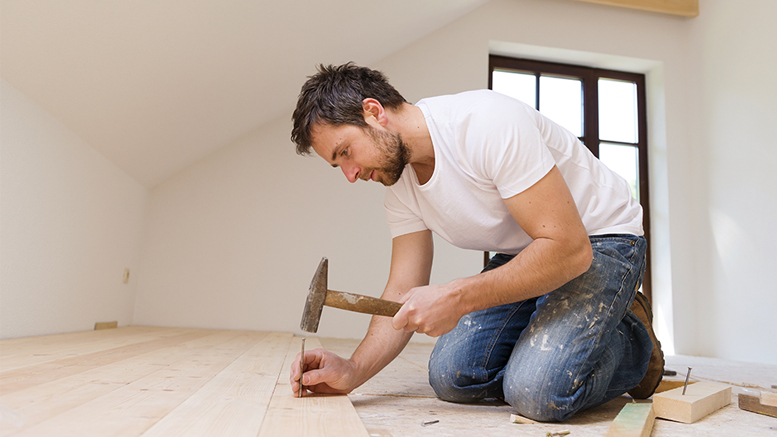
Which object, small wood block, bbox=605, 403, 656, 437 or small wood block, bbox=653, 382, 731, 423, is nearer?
small wood block, bbox=605, 403, 656, 437

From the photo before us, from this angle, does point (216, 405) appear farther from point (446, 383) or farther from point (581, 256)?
point (581, 256)

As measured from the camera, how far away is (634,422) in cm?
108

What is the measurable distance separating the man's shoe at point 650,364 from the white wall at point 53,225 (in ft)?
7.42

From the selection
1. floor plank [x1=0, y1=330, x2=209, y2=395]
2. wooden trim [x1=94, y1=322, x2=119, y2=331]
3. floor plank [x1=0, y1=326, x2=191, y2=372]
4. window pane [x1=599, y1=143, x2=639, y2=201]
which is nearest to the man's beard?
floor plank [x1=0, y1=330, x2=209, y2=395]

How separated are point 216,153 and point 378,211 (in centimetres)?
129

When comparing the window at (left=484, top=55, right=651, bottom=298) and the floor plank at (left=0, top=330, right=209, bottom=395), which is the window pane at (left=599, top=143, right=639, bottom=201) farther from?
the floor plank at (left=0, top=330, right=209, bottom=395)

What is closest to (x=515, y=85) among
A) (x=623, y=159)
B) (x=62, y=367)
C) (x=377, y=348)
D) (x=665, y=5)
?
(x=623, y=159)

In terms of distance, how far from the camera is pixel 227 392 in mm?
1219

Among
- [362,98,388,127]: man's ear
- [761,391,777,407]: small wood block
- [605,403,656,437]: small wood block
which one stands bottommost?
[605,403,656,437]: small wood block

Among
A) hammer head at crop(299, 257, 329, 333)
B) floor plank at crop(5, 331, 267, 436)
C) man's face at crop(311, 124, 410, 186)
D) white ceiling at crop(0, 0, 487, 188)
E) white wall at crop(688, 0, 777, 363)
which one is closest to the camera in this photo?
floor plank at crop(5, 331, 267, 436)

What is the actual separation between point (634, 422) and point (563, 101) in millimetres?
3915

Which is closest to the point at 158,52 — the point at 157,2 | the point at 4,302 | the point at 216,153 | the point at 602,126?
the point at 157,2

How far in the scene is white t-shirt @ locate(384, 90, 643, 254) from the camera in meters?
1.22

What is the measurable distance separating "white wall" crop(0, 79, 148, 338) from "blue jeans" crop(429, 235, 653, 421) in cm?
172
